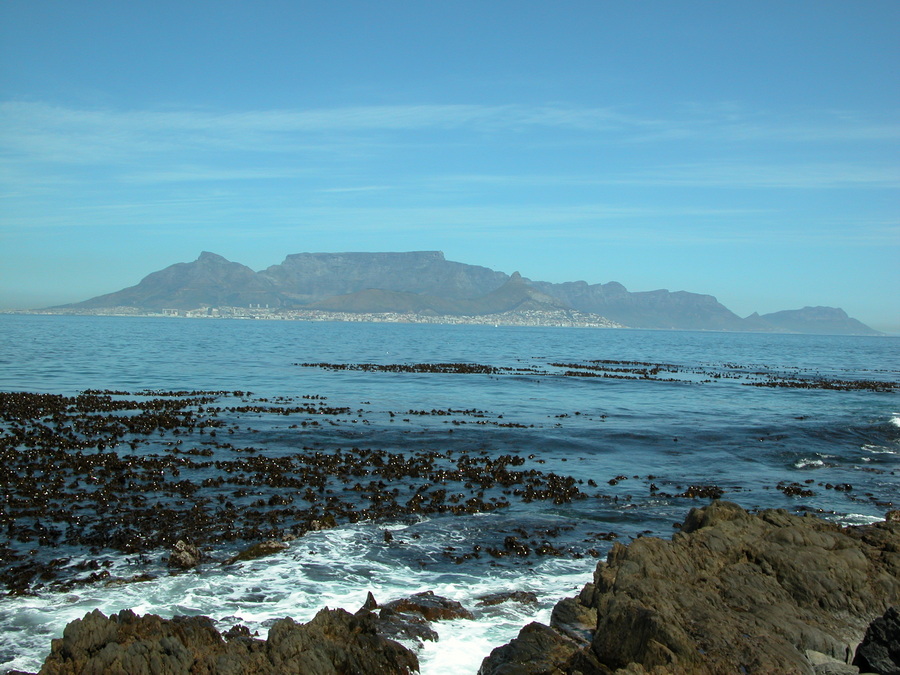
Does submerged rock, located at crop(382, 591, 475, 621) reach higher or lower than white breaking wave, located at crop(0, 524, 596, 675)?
higher

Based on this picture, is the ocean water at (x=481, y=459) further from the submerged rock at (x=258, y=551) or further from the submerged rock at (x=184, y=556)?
the submerged rock at (x=184, y=556)

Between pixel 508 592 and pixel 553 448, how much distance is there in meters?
15.6

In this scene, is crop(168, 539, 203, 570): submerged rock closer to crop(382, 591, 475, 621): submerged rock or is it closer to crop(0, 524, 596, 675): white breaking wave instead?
crop(0, 524, 596, 675): white breaking wave

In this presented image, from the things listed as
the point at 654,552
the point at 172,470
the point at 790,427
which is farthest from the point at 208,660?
the point at 790,427

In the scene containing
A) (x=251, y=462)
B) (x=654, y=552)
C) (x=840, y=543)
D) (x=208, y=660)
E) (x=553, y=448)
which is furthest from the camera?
(x=553, y=448)

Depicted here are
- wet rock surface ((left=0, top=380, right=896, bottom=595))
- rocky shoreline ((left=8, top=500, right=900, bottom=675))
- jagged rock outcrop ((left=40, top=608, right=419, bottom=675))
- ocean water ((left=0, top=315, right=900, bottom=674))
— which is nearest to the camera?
jagged rock outcrop ((left=40, top=608, right=419, bottom=675))

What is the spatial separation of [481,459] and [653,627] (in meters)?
16.9

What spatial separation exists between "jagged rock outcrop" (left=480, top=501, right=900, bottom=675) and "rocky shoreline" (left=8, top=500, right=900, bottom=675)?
0.02 m

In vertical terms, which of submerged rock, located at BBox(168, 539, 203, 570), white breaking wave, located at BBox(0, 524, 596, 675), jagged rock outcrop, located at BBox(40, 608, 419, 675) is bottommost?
white breaking wave, located at BBox(0, 524, 596, 675)

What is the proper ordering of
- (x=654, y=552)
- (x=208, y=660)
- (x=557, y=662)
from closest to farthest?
1. (x=208, y=660)
2. (x=557, y=662)
3. (x=654, y=552)

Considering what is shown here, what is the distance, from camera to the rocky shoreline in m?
8.20

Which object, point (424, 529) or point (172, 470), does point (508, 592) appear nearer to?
point (424, 529)

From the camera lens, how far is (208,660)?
8.22 metres

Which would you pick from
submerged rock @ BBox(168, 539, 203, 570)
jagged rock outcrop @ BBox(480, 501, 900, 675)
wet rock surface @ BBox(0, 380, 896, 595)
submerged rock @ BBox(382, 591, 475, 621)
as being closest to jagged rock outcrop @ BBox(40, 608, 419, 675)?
jagged rock outcrop @ BBox(480, 501, 900, 675)
